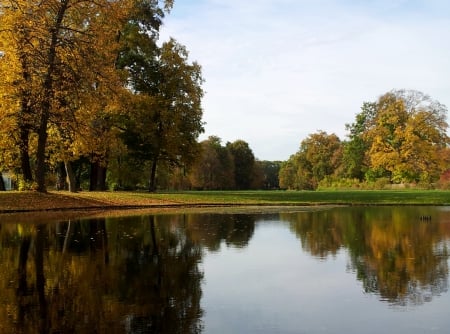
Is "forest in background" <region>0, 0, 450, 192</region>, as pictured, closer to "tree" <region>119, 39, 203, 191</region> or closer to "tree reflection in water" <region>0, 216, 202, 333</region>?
"tree" <region>119, 39, 203, 191</region>

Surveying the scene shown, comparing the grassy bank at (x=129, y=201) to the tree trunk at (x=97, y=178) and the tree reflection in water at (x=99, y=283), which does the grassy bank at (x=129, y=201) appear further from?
the tree reflection in water at (x=99, y=283)

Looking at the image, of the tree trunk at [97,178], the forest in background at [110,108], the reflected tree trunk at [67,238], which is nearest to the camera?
the reflected tree trunk at [67,238]

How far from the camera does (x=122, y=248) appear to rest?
13.2 meters

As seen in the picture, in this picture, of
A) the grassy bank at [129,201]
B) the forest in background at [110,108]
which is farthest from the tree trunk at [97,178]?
the grassy bank at [129,201]

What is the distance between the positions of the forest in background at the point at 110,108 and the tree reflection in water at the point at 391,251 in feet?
49.2

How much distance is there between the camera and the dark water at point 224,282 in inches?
258

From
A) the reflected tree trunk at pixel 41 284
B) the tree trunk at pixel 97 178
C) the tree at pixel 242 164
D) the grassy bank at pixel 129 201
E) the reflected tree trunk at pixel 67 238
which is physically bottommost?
the reflected tree trunk at pixel 41 284

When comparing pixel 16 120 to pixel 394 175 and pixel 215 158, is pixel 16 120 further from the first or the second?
pixel 215 158

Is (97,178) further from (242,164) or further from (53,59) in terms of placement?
(242,164)

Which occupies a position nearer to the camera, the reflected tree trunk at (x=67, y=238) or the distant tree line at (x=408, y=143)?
the reflected tree trunk at (x=67, y=238)

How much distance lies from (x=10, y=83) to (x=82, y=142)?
5.31 meters

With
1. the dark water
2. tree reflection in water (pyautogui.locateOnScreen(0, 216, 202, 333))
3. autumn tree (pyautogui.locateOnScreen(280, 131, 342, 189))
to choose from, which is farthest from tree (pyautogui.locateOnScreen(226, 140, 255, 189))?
tree reflection in water (pyautogui.locateOnScreen(0, 216, 202, 333))

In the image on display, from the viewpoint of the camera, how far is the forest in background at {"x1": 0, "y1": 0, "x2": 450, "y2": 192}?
27.5m

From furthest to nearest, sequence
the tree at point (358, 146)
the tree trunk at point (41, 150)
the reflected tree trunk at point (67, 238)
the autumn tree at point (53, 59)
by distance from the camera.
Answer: the tree at point (358, 146) → the tree trunk at point (41, 150) → the autumn tree at point (53, 59) → the reflected tree trunk at point (67, 238)
